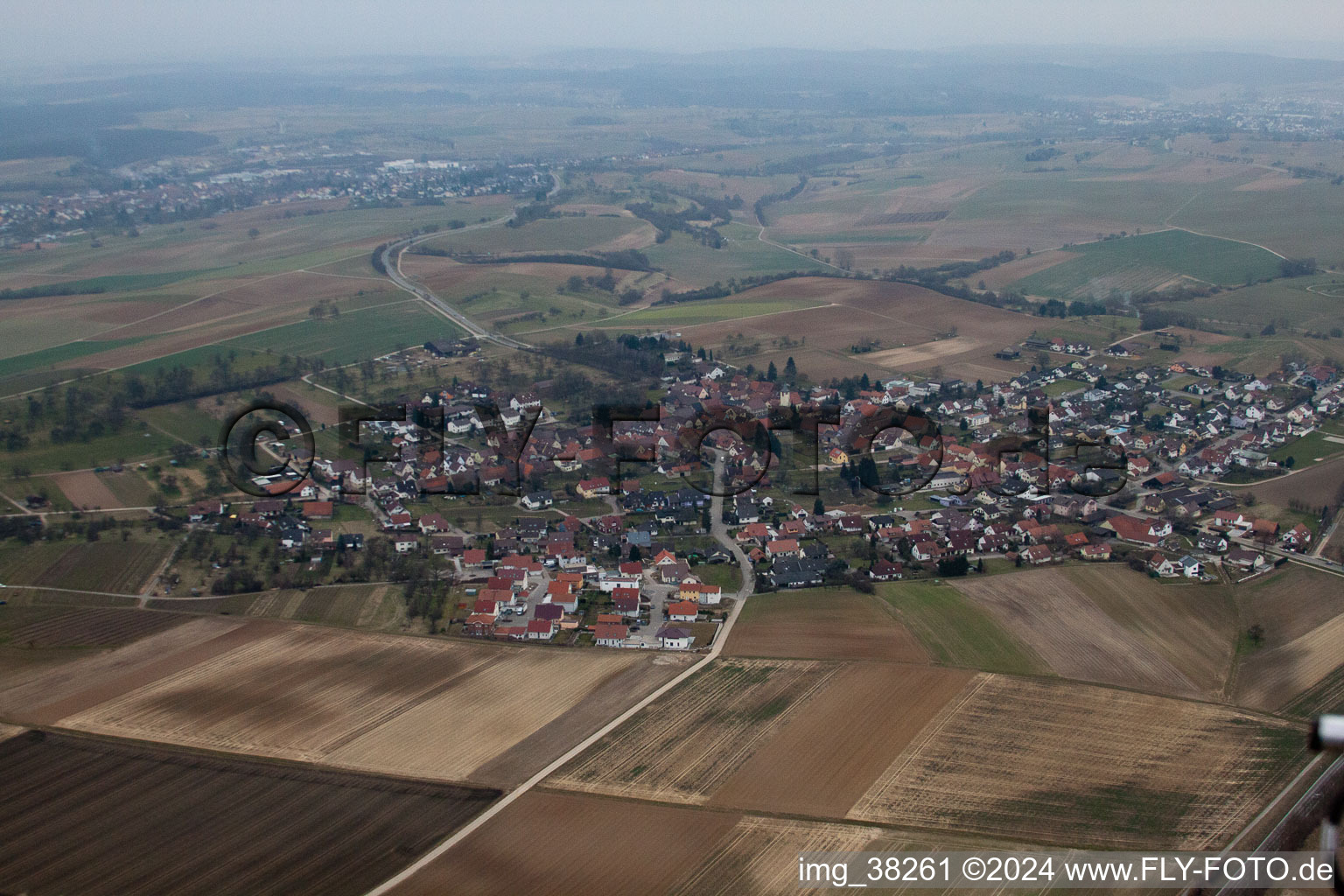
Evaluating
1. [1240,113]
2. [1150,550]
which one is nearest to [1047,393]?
[1150,550]

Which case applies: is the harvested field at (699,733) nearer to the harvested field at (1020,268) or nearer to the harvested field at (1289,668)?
the harvested field at (1289,668)

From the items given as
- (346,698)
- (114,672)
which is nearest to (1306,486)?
(346,698)

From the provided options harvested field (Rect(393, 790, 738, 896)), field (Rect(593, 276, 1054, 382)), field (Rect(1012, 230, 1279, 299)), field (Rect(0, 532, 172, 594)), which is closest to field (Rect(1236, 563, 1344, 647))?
harvested field (Rect(393, 790, 738, 896))

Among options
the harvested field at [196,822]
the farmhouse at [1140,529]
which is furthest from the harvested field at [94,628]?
the farmhouse at [1140,529]

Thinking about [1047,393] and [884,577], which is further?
[1047,393]

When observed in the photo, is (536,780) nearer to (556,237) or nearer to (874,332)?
(874,332)

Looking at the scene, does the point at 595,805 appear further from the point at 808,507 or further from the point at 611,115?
the point at 611,115
